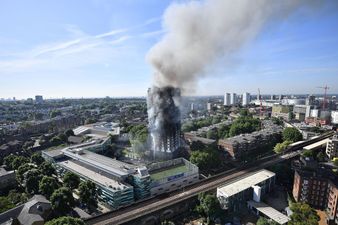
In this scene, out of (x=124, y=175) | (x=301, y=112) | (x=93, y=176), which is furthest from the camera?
(x=301, y=112)

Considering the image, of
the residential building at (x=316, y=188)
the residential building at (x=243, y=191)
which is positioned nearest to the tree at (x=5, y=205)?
the residential building at (x=243, y=191)

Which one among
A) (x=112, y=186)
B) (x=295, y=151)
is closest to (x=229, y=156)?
(x=295, y=151)

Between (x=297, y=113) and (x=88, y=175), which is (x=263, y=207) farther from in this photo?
(x=297, y=113)

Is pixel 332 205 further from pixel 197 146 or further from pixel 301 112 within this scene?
pixel 301 112

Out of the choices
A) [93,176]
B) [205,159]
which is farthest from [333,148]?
[93,176]

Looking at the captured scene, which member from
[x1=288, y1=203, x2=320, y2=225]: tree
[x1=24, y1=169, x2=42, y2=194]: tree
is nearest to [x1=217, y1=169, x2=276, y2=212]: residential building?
[x1=288, y1=203, x2=320, y2=225]: tree

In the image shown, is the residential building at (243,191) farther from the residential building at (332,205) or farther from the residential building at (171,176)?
the residential building at (332,205)

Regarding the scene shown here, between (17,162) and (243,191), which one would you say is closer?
(243,191)

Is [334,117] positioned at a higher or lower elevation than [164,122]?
lower
